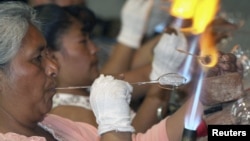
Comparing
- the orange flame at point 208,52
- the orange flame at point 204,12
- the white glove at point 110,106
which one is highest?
the orange flame at point 204,12

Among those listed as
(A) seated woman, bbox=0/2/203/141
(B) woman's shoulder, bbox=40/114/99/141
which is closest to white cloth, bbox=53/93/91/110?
(B) woman's shoulder, bbox=40/114/99/141

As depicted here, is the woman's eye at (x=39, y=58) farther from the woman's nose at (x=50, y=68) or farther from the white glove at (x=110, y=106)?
the white glove at (x=110, y=106)

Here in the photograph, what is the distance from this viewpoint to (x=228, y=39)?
228 cm

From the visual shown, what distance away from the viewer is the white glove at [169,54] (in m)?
2.49

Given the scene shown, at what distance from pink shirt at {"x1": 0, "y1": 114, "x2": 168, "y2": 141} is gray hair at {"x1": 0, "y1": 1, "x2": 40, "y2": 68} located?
0.30 m

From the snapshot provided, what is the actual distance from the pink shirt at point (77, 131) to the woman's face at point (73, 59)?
1.30 feet

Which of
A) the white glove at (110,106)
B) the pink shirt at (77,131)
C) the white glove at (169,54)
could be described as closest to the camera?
the white glove at (110,106)

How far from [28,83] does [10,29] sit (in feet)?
0.60

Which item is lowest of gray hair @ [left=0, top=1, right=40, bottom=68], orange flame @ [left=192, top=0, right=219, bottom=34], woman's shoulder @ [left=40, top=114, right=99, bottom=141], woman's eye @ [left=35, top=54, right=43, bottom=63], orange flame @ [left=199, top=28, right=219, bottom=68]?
woman's shoulder @ [left=40, top=114, right=99, bottom=141]

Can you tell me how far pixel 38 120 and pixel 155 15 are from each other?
1.68 meters

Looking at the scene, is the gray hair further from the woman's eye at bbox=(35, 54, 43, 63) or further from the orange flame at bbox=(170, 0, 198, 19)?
the orange flame at bbox=(170, 0, 198, 19)

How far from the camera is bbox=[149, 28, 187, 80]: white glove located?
249 centimetres

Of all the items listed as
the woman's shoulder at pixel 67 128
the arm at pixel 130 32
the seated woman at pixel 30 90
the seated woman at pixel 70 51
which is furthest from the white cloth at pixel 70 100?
the seated woman at pixel 30 90

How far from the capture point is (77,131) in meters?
2.15
